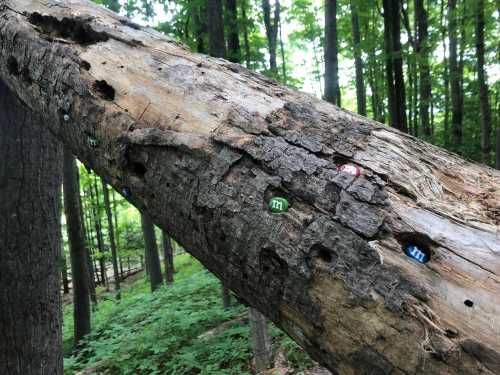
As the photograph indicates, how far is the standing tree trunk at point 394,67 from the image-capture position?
300 inches

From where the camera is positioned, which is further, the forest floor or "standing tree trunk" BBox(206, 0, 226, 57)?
"standing tree trunk" BBox(206, 0, 226, 57)

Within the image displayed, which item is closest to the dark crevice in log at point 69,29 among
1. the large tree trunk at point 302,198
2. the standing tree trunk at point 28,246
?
the large tree trunk at point 302,198

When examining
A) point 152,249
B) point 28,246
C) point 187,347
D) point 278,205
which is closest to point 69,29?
point 278,205

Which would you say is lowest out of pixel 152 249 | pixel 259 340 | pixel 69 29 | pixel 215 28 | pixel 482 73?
pixel 152 249

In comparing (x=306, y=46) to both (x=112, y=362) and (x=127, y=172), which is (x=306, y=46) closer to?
(x=112, y=362)

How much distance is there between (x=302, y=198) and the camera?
4.47ft

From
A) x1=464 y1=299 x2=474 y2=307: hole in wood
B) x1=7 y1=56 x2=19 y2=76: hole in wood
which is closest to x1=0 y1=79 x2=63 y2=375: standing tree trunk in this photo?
x1=7 y1=56 x2=19 y2=76: hole in wood

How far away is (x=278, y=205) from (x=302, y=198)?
9cm

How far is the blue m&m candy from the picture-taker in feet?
3.83

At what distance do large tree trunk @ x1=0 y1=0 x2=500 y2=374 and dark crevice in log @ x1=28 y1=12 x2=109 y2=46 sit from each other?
12cm

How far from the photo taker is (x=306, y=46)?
22359 mm

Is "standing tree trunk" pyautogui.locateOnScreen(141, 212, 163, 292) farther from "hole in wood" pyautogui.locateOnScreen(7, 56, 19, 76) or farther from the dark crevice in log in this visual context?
the dark crevice in log

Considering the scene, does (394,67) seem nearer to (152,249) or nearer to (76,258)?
(76,258)

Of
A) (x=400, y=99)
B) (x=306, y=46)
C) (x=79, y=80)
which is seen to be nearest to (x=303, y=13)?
(x=306, y=46)
